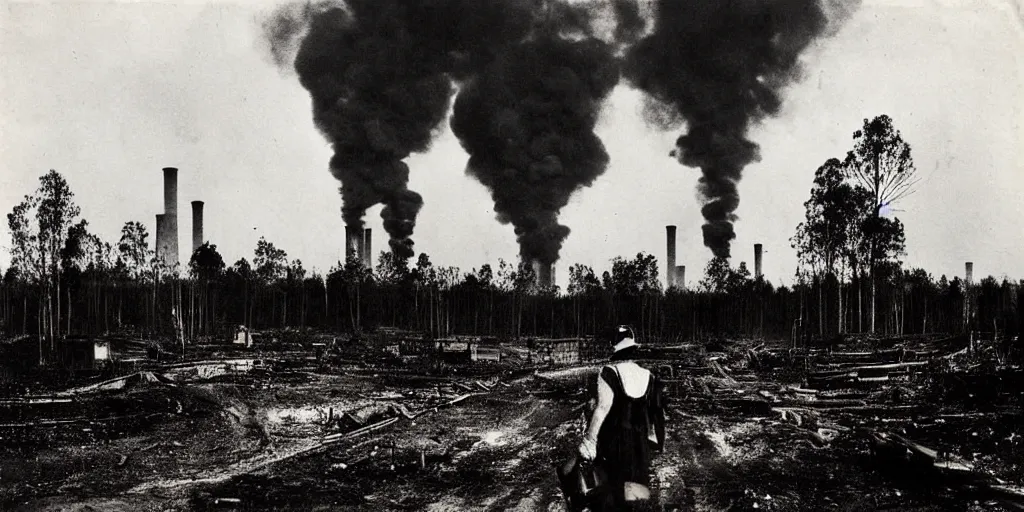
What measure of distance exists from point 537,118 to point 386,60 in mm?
6245

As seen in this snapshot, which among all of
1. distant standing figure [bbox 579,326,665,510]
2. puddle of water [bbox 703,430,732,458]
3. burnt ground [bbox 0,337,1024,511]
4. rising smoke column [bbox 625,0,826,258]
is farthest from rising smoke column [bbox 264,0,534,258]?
distant standing figure [bbox 579,326,665,510]

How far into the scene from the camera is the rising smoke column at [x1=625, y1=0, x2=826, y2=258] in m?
13.9

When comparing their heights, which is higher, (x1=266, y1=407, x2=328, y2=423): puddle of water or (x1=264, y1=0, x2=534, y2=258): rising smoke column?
(x1=264, y1=0, x2=534, y2=258): rising smoke column

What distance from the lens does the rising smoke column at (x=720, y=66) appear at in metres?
13.9

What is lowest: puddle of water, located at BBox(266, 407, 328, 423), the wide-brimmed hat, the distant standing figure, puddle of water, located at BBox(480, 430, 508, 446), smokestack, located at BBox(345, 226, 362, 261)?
puddle of water, located at BBox(266, 407, 328, 423)

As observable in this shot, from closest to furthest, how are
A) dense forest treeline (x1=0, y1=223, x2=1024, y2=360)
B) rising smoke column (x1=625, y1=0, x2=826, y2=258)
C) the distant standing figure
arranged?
the distant standing figure, rising smoke column (x1=625, y1=0, x2=826, y2=258), dense forest treeline (x1=0, y1=223, x2=1024, y2=360)

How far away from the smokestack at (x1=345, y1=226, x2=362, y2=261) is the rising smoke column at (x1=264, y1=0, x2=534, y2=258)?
647cm

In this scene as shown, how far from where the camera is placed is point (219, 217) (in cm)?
2147

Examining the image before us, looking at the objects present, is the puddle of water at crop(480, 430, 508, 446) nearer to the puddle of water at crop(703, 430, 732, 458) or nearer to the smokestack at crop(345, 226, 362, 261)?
the puddle of water at crop(703, 430, 732, 458)

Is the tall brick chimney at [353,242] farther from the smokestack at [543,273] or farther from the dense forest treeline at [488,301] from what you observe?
the smokestack at [543,273]

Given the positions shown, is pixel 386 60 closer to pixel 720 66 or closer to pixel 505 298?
pixel 720 66

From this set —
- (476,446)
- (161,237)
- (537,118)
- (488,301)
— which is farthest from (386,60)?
(488,301)

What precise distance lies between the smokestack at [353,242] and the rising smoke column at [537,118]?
830cm

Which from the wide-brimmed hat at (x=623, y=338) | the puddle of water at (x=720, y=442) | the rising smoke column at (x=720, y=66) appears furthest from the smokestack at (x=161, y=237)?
the wide-brimmed hat at (x=623, y=338)
